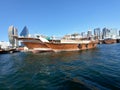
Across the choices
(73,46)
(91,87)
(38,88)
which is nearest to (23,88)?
(38,88)

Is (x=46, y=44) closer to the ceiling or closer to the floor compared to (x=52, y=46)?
closer to the ceiling

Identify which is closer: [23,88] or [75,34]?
[23,88]

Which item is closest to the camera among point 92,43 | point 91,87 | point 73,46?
point 91,87

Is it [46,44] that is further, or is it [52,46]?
[52,46]

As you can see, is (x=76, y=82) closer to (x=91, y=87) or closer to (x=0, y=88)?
(x=91, y=87)

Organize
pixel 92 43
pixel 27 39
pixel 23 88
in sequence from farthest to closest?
pixel 92 43 < pixel 27 39 < pixel 23 88

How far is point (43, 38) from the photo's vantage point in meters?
40.3

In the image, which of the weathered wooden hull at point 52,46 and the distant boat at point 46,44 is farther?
the weathered wooden hull at point 52,46

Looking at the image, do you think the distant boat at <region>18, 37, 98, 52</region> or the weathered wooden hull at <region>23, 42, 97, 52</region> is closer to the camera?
the distant boat at <region>18, 37, 98, 52</region>

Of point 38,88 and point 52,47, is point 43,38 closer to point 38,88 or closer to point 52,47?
point 52,47

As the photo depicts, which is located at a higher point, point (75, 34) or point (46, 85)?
point (75, 34)

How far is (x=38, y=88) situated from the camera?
11.2 metres

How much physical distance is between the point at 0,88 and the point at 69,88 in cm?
512

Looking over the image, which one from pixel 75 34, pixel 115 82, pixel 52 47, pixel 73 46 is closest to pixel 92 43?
pixel 75 34
